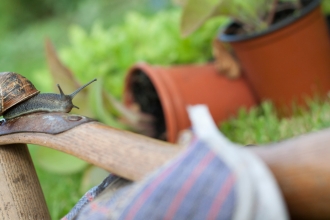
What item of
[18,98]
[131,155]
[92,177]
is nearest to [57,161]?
[92,177]

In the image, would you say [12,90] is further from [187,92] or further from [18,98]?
[187,92]

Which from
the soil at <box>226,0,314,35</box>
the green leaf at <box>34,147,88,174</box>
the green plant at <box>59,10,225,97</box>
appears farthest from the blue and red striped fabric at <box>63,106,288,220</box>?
the green plant at <box>59,10,225,97</box>

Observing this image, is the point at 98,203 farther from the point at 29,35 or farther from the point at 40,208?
the point at 29,35

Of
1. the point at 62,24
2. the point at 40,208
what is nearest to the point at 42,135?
the point at 40,208

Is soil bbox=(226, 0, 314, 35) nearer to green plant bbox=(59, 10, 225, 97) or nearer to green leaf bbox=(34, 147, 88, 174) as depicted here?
green plant bbox=(59, 10, 225, 97)

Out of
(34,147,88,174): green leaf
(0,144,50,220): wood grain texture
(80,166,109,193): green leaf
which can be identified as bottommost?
(80,166,109,193): green leaf

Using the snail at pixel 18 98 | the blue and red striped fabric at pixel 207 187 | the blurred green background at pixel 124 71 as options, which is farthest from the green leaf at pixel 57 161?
the blue and red striped fabric at pixel 207 187

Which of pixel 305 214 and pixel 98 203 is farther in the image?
pixel 98 203

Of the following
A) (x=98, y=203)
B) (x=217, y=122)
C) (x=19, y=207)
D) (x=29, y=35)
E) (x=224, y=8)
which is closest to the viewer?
(x=98, y=203)

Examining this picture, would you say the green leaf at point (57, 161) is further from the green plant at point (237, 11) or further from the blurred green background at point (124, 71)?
the green plant at point (237, 11)
